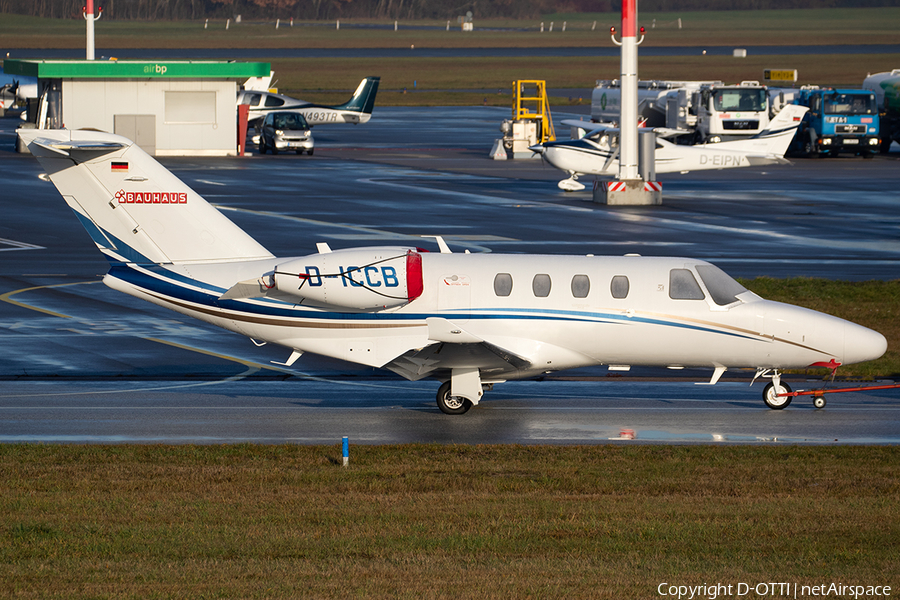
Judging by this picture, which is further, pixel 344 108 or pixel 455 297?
pixel 344 108

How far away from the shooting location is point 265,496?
52.9 feet

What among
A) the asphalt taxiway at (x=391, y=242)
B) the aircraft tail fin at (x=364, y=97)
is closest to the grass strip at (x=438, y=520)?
the asphalt taxiway at (x=391, y=242)

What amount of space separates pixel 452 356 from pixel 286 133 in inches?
2294

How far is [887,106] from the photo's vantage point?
3241 inches

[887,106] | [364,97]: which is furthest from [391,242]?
[364,97]

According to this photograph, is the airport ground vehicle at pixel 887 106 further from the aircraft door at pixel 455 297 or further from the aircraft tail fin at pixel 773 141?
the aircraft door at pixel 455 297

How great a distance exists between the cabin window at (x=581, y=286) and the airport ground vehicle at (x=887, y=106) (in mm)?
66104

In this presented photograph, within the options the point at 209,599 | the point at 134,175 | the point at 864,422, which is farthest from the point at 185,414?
the point at 864,422

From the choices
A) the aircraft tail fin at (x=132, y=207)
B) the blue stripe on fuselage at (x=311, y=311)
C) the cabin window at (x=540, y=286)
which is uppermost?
the aircraft tail fin at (x=132, y=207)

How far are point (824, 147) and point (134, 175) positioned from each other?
2511 inches

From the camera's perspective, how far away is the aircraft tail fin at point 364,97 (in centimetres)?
9356

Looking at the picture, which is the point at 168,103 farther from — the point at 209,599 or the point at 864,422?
the point at 209,599

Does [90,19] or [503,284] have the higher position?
[90,19]

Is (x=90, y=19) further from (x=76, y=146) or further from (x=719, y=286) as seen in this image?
(x=719, y=286)
